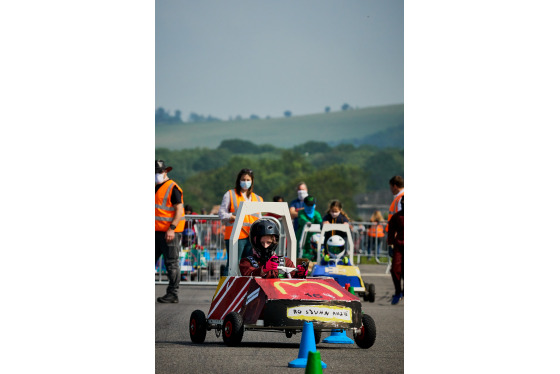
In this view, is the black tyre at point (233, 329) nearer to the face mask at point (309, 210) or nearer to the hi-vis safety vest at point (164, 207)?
the hi-vis safety vest at point (164, 207)

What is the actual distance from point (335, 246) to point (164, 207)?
10.2 feet

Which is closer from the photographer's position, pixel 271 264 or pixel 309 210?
pixel 271 264

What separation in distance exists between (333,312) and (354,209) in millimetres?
98134

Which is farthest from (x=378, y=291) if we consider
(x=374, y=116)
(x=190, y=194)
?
(x=374, y=116)

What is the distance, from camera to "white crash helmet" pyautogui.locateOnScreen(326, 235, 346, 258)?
14.2 m

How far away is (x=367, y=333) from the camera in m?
8.10

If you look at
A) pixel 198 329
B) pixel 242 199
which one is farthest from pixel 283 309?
pixel 242 199

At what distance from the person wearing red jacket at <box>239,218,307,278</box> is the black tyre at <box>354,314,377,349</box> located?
0.73 metres

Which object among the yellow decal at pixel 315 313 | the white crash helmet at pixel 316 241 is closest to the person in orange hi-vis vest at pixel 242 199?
the white crash helmet at pixel 316 241

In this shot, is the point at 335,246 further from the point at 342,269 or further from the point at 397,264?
the point at 397,264

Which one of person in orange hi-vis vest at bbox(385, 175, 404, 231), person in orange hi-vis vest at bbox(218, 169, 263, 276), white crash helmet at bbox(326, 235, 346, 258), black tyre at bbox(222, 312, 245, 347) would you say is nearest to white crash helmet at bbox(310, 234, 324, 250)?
white crash helmet at bbox(326, 235, 346, 258)

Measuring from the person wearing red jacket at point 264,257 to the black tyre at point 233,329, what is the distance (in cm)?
50

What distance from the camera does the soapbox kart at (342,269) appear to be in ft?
44.1

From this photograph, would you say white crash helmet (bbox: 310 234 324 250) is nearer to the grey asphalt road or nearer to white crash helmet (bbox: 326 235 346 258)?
white crash helmet (bbox: 326 235 346 258)
